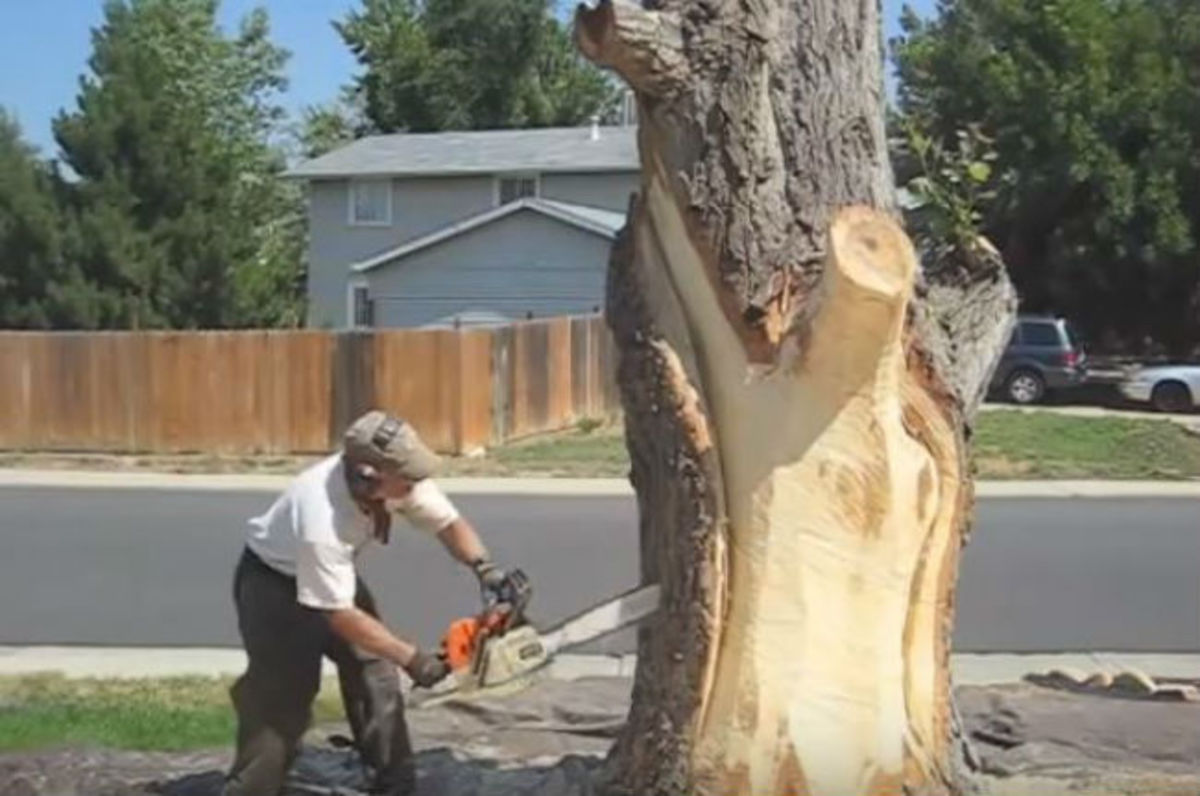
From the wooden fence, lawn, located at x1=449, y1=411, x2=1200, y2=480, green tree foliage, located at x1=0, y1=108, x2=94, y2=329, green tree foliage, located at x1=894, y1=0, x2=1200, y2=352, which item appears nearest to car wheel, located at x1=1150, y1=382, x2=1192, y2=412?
green tree foliage, located at x1=894, y1=0, x2=1200, y2=352

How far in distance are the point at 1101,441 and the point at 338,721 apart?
1827 cm

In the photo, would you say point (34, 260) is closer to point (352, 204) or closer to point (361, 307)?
point (361, 307)

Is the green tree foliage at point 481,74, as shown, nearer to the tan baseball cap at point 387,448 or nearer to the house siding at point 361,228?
the house siding at point 361,228

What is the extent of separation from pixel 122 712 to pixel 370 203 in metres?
38.2

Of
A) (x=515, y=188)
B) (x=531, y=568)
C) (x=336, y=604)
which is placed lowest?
(x=531, y=568)

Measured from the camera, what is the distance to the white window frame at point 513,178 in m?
44.0

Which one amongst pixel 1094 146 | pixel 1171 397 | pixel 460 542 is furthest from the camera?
pixel 1094 146

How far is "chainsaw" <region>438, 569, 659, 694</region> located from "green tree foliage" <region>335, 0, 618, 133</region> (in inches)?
2186

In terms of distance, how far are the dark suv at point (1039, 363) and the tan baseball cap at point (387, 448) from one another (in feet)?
99.3

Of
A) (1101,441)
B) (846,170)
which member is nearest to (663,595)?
(846,170)

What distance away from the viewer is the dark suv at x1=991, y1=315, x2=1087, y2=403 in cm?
3541

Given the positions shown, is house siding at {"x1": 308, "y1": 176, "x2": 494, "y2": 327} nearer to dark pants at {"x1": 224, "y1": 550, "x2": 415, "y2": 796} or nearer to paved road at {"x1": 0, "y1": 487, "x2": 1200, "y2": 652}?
paved road at {"x1": 0, "y1": 487, "x2": 1200, "y2": 652}

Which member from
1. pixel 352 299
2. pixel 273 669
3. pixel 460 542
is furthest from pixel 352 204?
pixel 273 669

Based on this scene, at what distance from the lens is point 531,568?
14.3 meters
